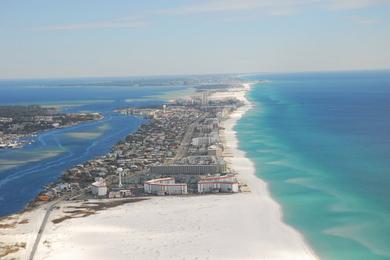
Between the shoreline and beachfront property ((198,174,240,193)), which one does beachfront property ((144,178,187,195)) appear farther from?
the shoreline

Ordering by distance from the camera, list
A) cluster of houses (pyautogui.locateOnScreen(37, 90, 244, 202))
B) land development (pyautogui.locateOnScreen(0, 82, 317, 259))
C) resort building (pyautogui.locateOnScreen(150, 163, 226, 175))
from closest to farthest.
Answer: land development (pyautogui.locateOnScreen(0, 82, 317, 259)) < cluster of houses (pyautogui.locateOnScreen(37, 90, 244, 202)) < resort building (pyautogui.locateOnScreen(150, 163, 226, 175))

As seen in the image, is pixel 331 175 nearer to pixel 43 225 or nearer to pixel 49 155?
pixel 43 225

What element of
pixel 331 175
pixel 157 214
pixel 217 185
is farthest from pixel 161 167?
pixel 331 175

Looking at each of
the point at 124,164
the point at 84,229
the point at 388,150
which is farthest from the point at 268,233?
the point at 388,150

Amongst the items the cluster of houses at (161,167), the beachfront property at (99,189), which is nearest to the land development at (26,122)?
the cluster of houses at (161,167)

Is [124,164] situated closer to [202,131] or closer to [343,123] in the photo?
[202,131]

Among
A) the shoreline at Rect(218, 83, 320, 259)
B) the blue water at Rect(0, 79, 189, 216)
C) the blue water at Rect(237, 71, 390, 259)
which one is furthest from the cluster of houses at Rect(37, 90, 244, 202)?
the blue water at Rect(237, 71, 390, 259)

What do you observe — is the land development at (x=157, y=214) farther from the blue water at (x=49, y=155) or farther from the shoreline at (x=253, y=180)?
the blue water at (x=49, y=155)

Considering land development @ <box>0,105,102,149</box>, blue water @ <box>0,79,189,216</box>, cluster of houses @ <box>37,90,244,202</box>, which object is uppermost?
cluster of houses @ <box>37,90,244,202</box>
